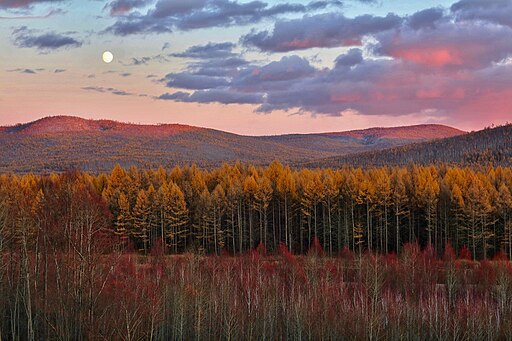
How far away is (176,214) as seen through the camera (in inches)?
3231

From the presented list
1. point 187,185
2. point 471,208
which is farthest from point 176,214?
point 471,208

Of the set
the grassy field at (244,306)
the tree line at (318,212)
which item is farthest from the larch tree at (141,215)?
the grassy field at (244,306)

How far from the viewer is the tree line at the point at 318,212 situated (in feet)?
250

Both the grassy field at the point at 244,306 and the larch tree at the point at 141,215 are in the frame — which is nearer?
the grassy field at the point at 244,306

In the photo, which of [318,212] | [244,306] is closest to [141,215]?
[318,212]

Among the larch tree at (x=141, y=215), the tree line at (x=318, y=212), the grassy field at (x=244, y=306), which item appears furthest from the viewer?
the larch tree at (x=141, y=215)

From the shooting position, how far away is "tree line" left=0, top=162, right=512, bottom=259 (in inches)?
3000

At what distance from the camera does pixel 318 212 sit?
3391 inches

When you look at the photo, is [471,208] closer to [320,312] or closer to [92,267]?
[320,312]

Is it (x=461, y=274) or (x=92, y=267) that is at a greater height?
(x=92, y=267)

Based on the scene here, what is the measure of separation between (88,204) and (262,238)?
57606 mm

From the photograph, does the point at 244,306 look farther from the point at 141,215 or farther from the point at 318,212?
the point at 318,212

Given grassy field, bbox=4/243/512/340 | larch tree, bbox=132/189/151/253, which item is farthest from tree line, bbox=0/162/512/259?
grassy field, bbox=4/243/512/340

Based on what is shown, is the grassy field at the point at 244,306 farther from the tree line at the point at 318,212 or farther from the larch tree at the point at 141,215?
the larch tree at the point at 141,215
